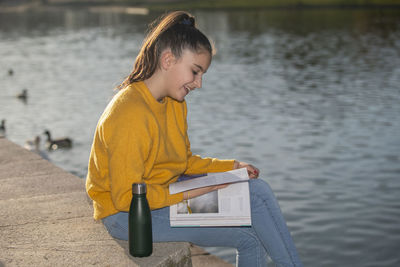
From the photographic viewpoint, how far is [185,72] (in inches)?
147

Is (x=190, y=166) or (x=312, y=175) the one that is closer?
(x=190, y=166)

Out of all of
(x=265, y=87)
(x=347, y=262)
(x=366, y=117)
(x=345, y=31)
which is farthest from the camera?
(x=345, y=31)

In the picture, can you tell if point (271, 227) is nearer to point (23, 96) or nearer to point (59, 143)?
point (59, 143)

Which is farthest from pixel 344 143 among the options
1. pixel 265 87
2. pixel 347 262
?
pixel 265 87

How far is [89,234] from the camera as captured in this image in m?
4.34

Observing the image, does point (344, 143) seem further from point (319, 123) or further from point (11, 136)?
point (11, 136)

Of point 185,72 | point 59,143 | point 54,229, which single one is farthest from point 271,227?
point 59,143

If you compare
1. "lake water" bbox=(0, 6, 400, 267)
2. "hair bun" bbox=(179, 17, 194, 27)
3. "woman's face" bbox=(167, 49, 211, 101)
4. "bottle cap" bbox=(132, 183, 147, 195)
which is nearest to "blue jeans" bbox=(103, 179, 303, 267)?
"bottle cap" bbox=(132, 183, 147, 195)

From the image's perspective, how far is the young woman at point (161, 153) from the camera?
3.56 m

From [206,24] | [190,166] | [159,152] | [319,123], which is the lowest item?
[206,24]

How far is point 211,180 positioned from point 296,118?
11.4 metres

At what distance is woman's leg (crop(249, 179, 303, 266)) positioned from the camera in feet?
12.3

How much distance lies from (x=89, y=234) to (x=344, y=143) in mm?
8922

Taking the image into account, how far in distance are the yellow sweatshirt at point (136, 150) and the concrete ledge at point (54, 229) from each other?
303mm
